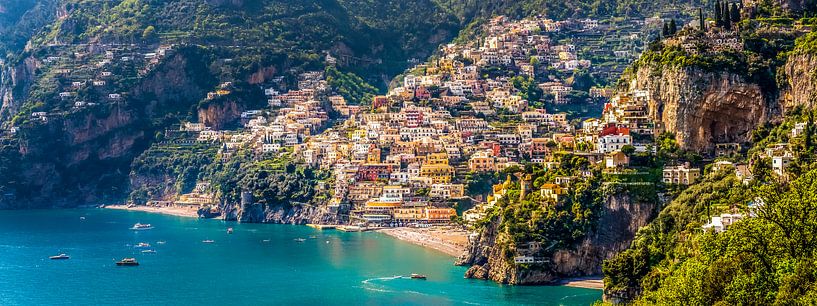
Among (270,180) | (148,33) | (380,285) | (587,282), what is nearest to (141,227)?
(270,180)

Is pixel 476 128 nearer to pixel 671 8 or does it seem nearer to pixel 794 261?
pixel 671 8

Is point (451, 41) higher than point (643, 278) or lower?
higher

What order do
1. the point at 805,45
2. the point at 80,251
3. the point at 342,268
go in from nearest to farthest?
the point at 805,45
the point at 342,268
the point at 80,251

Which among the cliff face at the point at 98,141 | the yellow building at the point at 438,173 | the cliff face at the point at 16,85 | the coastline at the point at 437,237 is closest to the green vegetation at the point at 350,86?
the cliff face at the point at 98,141

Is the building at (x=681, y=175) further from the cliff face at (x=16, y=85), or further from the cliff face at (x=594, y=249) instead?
the cliff face at (x=16, y=85)

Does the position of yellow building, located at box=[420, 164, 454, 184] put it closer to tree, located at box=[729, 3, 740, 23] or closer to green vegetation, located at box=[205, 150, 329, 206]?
green vegetation, located at box=[205, 150, 329, 206]

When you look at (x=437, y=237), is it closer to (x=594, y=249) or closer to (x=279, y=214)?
(x=279, y=214)

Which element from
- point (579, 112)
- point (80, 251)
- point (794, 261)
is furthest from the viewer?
point (579, 112)

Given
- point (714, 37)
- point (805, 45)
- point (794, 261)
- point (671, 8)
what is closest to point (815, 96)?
point (805, 45)
